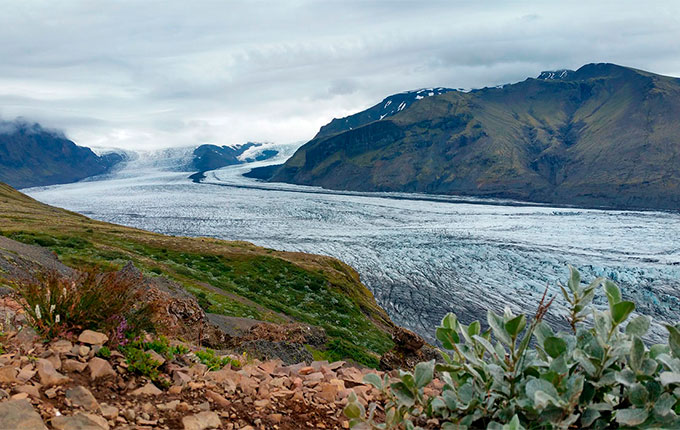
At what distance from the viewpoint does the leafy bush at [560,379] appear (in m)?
2.50

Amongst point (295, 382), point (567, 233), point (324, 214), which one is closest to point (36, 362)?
point (295, 382)

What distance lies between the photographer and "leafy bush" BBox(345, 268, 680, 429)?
250cm

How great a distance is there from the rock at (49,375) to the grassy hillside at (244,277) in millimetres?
18715

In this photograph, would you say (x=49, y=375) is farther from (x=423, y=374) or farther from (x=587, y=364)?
(x=587, y=364)

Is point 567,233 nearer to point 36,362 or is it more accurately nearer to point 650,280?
point 650,280

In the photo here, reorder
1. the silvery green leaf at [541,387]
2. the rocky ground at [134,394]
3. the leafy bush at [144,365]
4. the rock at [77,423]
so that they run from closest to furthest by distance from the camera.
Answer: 1. the silvery green leaf at [541,387]
2. the rock at [77,423]
3. the rocky ground at [134,394]
4. the leafy bush at [144,365]

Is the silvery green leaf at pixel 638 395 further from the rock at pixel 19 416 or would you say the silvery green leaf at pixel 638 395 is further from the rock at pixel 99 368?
the rock at pixel 99 368

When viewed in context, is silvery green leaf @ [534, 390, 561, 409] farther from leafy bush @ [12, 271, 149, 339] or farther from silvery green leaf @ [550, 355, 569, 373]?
leafy bush @ [12, 271, 149, 339]

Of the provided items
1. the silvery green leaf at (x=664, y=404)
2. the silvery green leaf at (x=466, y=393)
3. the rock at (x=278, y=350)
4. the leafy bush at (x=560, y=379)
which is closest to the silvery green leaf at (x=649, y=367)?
the leafy bush at (x=560, y=379)

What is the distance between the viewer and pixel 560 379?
8.50ft

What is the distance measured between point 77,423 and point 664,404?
460 centimetres

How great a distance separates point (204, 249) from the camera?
49375mm

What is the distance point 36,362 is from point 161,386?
54.7 inches

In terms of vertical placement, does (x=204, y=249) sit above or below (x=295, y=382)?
below
